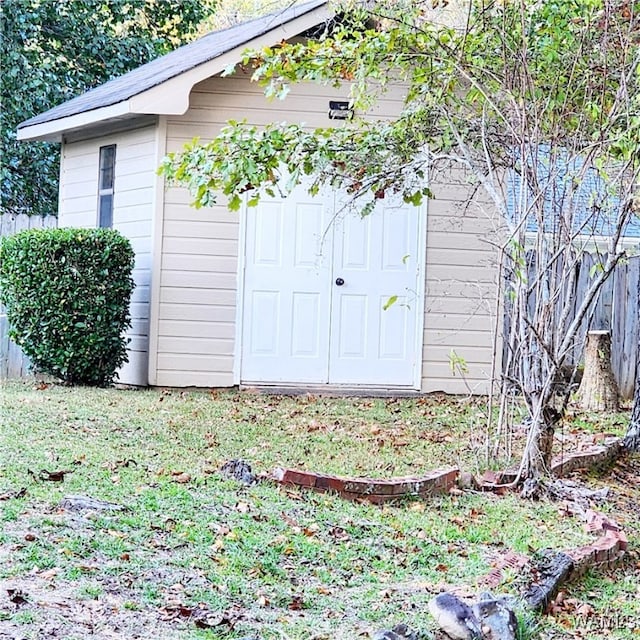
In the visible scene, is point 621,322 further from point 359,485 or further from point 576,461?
point 359,485

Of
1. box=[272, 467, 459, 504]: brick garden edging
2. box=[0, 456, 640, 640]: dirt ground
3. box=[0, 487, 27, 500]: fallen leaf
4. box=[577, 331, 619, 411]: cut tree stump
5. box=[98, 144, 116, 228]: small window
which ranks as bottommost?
box=[0, 456, 640, 640]: dirt ground

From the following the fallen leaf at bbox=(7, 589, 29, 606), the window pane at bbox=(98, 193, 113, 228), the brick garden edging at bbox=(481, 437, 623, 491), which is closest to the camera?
the fallen leaf at bbox=(7, 589, 29, 606)

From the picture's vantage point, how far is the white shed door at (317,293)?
10047mm

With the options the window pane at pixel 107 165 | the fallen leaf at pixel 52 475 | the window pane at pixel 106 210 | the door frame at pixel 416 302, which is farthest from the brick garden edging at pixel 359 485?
the window pane at pixel 107 165

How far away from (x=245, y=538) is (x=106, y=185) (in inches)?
278

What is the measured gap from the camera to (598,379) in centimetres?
970

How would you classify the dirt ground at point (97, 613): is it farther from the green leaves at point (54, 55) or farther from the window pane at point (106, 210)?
the green leaves at point (54, 55)

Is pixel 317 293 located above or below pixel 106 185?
below

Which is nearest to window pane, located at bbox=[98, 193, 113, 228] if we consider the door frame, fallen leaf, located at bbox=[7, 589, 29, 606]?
the door frame

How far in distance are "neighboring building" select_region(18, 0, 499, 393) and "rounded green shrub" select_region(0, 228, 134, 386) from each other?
50 cm

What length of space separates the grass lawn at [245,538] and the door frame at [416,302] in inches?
95.7

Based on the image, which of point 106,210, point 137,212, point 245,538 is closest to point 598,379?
point 137,212

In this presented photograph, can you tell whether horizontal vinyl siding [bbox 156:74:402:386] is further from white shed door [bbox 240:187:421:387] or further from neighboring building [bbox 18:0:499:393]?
white shed door [bbox 240:187:421:387]

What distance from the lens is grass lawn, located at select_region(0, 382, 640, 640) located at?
371 cm
